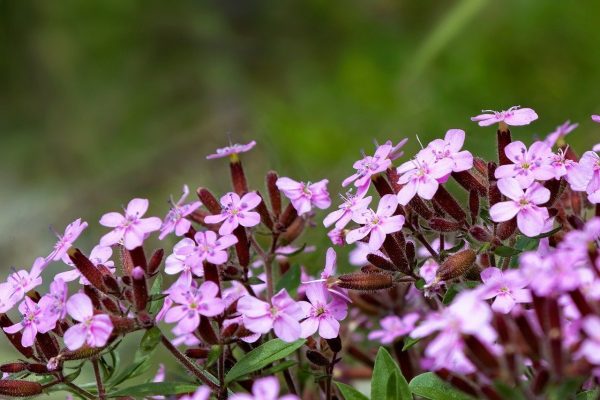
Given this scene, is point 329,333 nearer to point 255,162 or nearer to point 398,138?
point 398,138

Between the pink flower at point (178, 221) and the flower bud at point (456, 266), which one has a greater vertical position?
the pink flower at point (178, 221)

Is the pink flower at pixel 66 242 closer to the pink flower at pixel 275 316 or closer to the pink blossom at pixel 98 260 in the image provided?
the pink blossom at pixel 98 260

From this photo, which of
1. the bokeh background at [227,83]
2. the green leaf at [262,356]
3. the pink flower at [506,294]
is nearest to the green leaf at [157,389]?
the green leaf at [262,356]

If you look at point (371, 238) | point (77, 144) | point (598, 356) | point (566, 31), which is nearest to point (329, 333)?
point (371, 238)

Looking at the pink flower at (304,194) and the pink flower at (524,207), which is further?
the pink flower at (304,194)

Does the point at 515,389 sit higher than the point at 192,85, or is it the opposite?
the point at 192,85

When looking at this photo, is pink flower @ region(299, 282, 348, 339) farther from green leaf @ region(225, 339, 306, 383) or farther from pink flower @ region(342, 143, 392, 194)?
pink flower @ region(342, 143, 392, 194)
